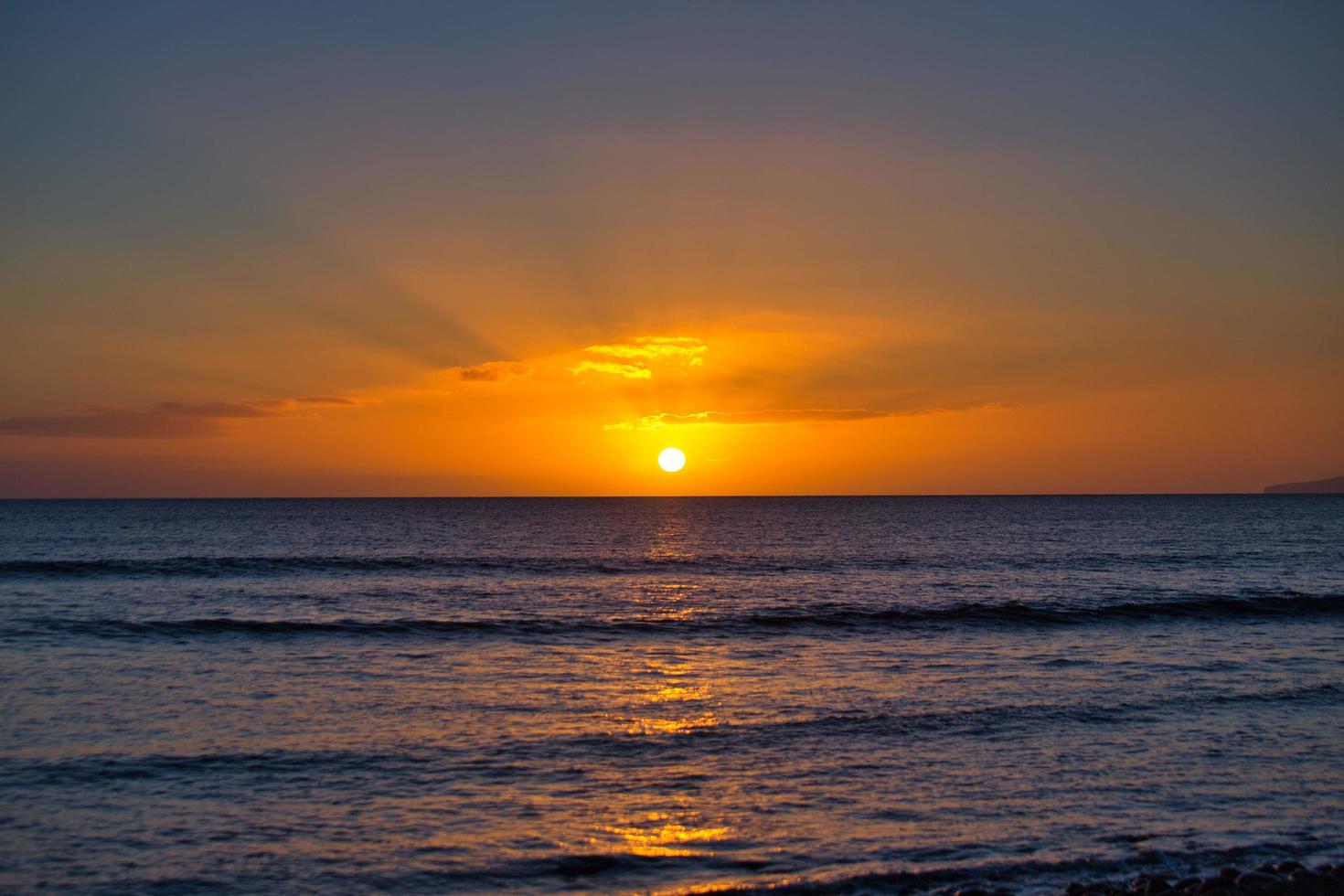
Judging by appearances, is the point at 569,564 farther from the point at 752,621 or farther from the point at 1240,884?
the point at 1240,884

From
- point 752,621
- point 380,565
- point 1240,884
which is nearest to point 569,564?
point 380,565

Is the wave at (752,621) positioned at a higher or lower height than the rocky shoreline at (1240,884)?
lower

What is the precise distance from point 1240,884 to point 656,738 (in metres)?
9.73

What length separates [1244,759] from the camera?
53.1 ft

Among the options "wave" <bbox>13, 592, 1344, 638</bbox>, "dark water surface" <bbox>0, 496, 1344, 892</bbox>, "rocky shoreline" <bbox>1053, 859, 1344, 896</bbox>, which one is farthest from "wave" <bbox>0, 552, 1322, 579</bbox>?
"rocky shoreline" <bbox>1053, 859, 1344, 896</bbox>

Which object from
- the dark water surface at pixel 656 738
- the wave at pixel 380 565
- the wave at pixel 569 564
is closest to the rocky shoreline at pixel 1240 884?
the dark water surface at pixel 656 738

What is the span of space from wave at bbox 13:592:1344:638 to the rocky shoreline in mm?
21752

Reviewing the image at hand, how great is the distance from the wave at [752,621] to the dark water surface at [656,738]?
26 centimetres

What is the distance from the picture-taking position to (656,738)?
17438mm

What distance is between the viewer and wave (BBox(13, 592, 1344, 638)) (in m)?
32.2

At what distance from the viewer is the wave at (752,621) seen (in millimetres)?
32156

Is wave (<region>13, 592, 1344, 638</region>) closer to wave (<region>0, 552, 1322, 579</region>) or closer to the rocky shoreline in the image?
wave (<region>0, 552, 1322, 579</region>)

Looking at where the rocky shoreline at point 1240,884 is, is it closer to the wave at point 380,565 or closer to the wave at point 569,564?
the wave at point 569,564

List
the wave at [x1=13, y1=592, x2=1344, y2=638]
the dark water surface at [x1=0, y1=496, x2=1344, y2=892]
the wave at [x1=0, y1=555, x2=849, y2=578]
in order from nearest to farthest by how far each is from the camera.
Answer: the dark water surface at [x1=0, y1=496, x2=1344, y2=892], the wave at [x1=13, y1=592, x2=1344, y2=638], the wave at [x1=0, y1=555, x2=849, y2=578]
